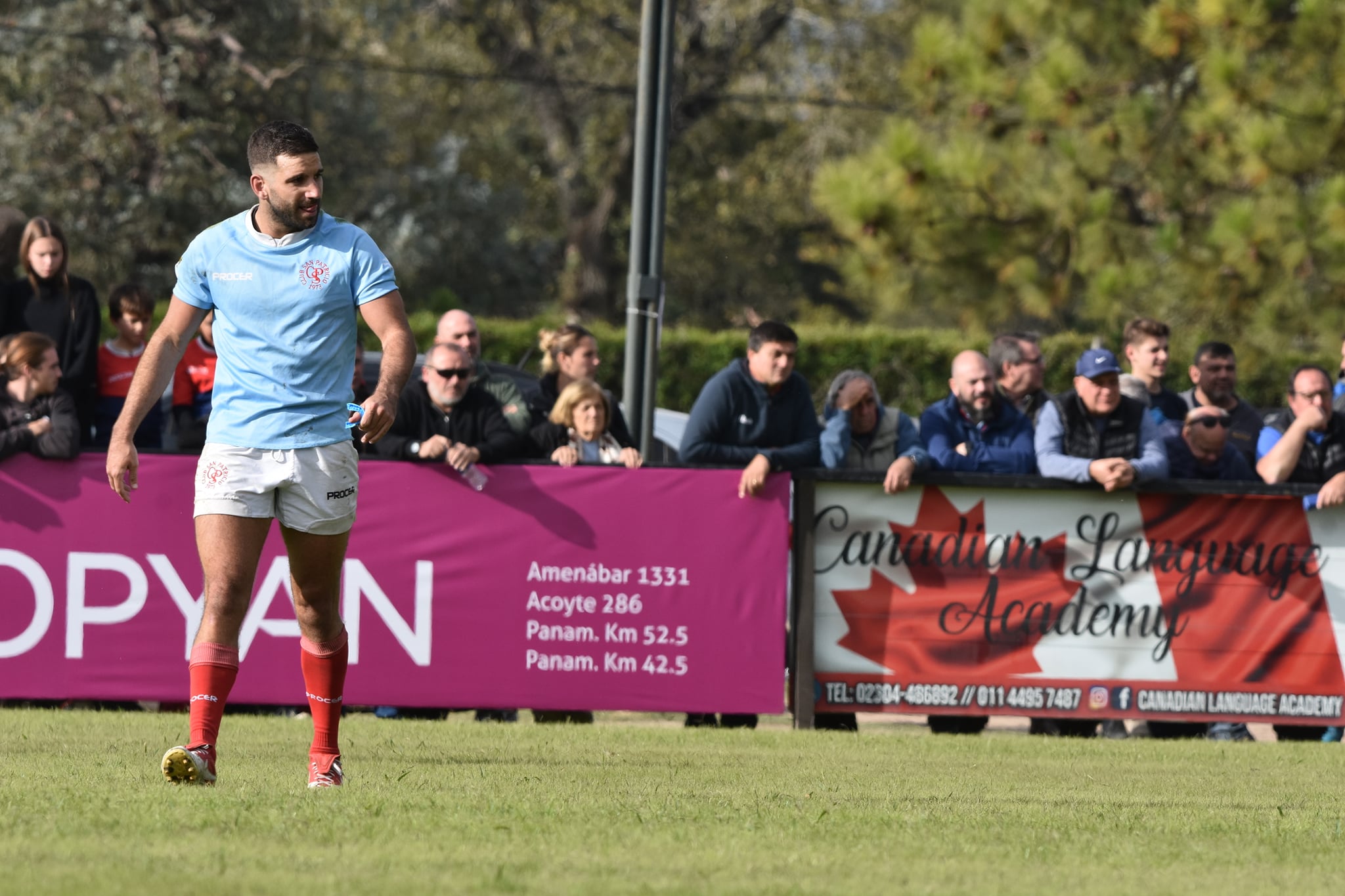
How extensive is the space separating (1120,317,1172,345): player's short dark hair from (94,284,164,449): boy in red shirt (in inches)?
222

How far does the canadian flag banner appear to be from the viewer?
1049cm

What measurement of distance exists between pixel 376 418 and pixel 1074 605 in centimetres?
564

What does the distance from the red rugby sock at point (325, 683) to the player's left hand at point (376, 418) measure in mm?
959

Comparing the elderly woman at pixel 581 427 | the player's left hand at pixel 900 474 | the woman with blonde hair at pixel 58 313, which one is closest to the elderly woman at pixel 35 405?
the woman with blonde hair at pixel 58 313

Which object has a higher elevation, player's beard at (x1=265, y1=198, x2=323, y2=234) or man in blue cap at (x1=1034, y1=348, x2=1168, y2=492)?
player's beard at (x1=265, y1=198, x2=323, y2=234)

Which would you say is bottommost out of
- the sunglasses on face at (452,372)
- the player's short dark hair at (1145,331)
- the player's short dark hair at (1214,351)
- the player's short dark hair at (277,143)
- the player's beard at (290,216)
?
the sunglasses on face at (452,372)

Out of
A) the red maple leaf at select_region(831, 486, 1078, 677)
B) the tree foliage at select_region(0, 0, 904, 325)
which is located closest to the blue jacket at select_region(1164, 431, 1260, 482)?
the red maple leaf at select_region(831, 486, 1078, 677)

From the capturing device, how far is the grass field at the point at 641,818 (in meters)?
4.67

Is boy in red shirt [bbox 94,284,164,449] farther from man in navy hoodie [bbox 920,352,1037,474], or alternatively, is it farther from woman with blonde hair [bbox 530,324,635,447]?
man in navy hoodie [bbox 920,352,1037,474]

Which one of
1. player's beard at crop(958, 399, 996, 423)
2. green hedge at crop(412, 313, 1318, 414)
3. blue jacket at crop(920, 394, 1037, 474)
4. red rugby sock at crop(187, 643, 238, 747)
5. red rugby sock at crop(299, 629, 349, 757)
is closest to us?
red rugby sock at crop(187, 643, 238, 747)

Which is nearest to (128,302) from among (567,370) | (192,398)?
(192,398)

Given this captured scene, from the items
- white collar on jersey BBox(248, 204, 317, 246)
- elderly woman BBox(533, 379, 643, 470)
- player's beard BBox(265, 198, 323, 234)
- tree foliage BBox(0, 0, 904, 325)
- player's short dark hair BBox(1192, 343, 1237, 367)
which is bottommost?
elderly woman BBox(533, 379, 643, 470)

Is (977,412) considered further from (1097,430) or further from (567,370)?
(567,370)

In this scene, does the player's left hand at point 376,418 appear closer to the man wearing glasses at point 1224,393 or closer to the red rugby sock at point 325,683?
the red rugby sock at point 325,683
